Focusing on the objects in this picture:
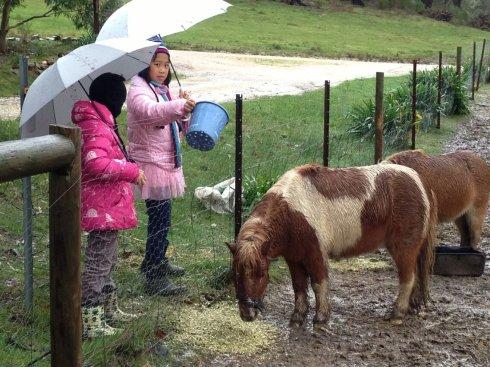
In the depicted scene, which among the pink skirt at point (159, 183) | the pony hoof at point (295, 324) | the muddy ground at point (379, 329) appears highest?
the pink skirt at point (159, 183)

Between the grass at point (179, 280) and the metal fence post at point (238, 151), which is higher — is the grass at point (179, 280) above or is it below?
below

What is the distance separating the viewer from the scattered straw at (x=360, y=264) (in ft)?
22.4

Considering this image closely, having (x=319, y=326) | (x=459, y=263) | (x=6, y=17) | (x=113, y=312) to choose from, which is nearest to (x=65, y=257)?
(x=113, y=312)

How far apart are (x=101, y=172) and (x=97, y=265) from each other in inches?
24.6

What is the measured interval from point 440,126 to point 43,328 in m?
12.2

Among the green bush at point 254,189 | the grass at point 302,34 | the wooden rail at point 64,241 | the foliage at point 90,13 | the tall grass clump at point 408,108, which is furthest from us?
the grass at point 302,34

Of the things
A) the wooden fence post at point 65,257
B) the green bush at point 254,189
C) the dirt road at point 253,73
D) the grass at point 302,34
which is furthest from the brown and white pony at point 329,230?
the grass at point 302,34

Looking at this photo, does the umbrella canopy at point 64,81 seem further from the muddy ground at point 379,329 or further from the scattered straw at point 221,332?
the muddy ground at point 379,329

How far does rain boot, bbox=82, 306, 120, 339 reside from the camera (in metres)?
4.61

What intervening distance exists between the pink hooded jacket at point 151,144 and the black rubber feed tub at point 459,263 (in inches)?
100.0

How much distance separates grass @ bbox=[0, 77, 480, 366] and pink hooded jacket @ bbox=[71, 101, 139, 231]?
486mm

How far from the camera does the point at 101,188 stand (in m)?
4.58

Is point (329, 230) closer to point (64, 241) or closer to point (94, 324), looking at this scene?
point (94, 324)

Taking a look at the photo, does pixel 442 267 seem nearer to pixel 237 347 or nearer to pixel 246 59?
pixel 237 347
